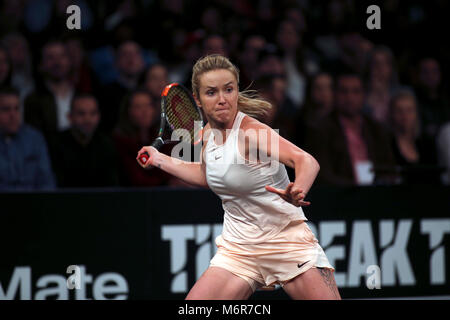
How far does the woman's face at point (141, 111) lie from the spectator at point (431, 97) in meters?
3.36

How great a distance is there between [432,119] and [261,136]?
16.1 ft

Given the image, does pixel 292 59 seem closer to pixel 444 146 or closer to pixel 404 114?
pixel 404 114

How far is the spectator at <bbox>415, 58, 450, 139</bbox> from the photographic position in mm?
7777

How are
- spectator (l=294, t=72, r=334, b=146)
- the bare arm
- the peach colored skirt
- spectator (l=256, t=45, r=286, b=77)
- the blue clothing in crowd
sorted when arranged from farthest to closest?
spectator (l=256, t=45, r=286, b=77)
spectator (l=294, t=72, r=334, b=146)
the blue clothing in crowd
the peach colored skirt
the bare arm

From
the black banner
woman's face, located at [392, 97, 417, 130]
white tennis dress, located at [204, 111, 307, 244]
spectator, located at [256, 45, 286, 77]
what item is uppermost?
spectator, located at [256, 45, 286, 77]

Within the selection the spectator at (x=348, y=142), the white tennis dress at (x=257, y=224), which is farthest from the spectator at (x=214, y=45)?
the white tennis dress at (x=257, y=224)

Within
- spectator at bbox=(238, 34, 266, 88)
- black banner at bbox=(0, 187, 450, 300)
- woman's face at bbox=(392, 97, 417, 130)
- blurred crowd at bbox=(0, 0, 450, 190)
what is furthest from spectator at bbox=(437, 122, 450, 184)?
spectator at bbox=(238, 34, 266, 88)

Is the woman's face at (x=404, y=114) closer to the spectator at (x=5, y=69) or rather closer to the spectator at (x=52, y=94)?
the spectator at (x=52, y=94)

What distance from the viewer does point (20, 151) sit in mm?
5605

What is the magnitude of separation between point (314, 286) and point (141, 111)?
2993mm

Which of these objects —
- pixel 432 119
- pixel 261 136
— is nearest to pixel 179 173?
pixel 261 136

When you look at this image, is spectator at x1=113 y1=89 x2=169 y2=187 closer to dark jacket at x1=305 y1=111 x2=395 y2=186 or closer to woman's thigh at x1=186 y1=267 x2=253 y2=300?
dark jacket at x1=305 y1=111 x2=395 y2=186

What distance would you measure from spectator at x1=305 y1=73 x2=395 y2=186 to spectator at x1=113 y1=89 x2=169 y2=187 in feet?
4.63

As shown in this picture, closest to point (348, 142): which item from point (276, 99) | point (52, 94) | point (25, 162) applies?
point (276, 99)
